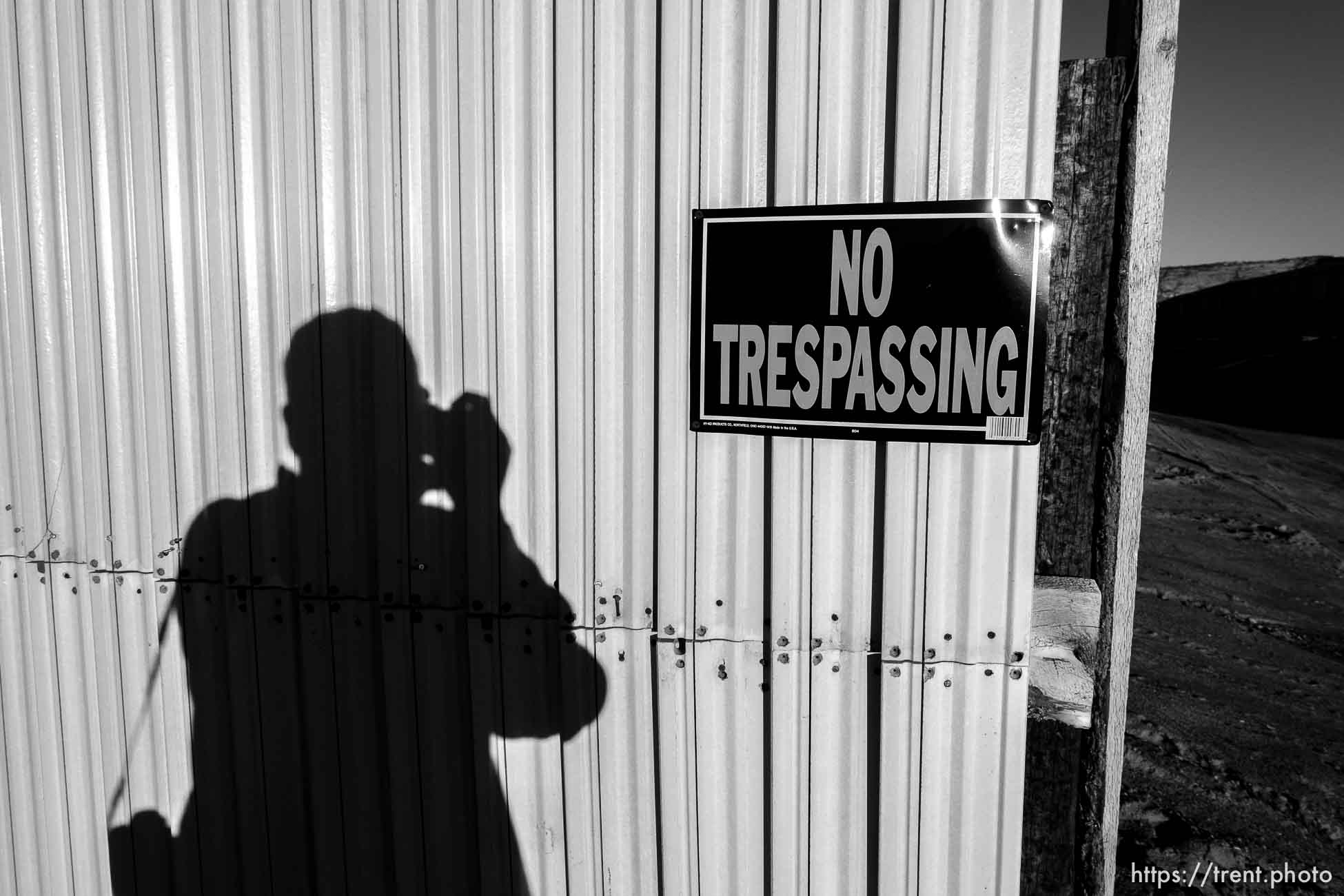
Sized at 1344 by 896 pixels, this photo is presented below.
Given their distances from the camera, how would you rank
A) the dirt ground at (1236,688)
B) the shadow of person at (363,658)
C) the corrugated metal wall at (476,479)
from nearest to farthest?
the corrugated metal wall at (476,479) → the shadow of person at (363,658) → the dirt ground at (1236,688)

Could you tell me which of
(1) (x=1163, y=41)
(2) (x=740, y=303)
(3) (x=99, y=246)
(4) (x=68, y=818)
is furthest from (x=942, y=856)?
(3) (x=99, y=246)

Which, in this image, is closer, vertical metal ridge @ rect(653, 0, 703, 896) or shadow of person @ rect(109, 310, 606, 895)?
vertical metal ridge @ rect(653, 0, 703, 896)

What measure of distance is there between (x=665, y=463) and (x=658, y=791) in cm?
102

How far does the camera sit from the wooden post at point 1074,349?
2230mm

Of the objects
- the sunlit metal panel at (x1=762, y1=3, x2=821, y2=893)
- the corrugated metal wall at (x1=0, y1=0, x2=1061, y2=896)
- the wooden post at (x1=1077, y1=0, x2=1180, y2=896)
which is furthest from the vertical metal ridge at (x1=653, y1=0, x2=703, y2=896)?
the wooden post at (x1=1077, y1=0, x2=1180, y2=896)

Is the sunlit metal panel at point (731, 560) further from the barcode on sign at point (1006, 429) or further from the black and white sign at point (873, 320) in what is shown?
the barcode on sign at point (1006, 429)

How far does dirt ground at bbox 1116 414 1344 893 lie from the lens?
505cm

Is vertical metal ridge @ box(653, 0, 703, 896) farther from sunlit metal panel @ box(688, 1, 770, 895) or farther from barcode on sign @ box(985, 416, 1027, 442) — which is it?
barcode on sign @ box(985, 416, 1027, 442)

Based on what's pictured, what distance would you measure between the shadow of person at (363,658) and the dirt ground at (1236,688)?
161 inches

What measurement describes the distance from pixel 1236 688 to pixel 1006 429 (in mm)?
6531

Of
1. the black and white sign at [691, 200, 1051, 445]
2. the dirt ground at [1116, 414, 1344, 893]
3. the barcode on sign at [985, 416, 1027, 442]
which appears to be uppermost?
the black and white sign at [691, 200, 1051, 445]

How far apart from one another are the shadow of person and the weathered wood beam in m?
1.30

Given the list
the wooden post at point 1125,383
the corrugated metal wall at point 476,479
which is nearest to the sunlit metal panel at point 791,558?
the corrugated metal wall at point 476,479

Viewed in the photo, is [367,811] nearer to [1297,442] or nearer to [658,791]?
[658,791]
